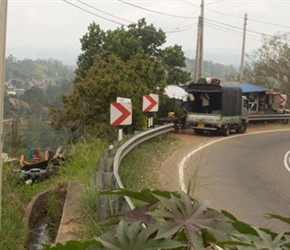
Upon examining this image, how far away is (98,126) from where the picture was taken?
19.5 meters

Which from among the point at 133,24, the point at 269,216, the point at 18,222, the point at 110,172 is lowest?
the point at 18,222

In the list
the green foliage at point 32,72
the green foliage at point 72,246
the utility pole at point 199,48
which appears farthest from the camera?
the green foliage at point 32,72

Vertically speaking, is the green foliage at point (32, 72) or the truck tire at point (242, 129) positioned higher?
the green foliage at point (32, 72)

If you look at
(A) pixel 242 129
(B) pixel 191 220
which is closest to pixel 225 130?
(A) pixel 242 129

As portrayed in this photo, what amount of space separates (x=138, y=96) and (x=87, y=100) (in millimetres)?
2264

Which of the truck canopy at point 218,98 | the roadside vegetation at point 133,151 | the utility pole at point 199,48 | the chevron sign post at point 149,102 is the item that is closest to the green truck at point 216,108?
the truck canopy at point 218,98

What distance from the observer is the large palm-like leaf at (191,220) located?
176 centimetres

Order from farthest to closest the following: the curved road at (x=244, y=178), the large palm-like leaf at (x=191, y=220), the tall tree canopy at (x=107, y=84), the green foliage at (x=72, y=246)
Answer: the tall tree canopy at (x=107, y=84)
the curved road at (x=244, y=178)
the large palm-like leaf at (x=191, y=220)
the green foliage at (x=72, y=246)

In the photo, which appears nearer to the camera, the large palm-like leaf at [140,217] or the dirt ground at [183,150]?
the large palm-like leaf at [140,217]

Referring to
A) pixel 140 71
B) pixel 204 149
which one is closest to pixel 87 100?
pixel 140 71

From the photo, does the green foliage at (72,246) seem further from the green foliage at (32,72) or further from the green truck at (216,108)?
the green foliage at (32,72)

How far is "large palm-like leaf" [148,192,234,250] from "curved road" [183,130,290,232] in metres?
3.47

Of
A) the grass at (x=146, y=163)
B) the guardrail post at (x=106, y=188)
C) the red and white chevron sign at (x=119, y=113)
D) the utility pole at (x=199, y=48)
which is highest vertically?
the utility pole at (x=199, y=48)

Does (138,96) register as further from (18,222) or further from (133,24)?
(133,24)
